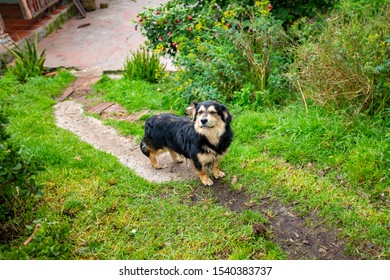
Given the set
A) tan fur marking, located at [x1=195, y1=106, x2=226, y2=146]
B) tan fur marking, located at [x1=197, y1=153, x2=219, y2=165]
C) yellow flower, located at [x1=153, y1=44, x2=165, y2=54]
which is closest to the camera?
tan fur marking, located at [x1=195, y1=106, x2=226, y2=146]

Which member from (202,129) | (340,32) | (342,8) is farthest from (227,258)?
(342,8)

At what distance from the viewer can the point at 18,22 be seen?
1061 cm

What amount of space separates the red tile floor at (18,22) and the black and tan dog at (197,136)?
5956mm

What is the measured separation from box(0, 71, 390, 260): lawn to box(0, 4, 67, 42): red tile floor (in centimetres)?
499

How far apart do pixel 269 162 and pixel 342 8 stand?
3.19 meters

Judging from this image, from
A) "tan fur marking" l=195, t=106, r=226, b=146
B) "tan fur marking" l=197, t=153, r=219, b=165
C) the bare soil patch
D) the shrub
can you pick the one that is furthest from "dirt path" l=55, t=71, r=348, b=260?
the shrub

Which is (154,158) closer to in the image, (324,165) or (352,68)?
(324,165)

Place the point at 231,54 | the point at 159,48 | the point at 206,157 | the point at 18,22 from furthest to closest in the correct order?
the point at 18,22, the point at 159,48, the point at 231,54, the point at 206,157

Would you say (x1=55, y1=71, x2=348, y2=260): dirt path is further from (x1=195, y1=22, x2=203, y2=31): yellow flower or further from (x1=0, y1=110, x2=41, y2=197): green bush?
(x1=195, y1=22, x2=203, y2=31): yellow flower

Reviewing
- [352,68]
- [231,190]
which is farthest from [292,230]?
[352,68]

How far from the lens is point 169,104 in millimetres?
6570

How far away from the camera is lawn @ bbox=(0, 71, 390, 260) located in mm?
3768

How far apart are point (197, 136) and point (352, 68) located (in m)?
2.18

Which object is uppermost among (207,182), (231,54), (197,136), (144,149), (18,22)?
(18,22)
